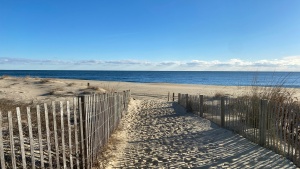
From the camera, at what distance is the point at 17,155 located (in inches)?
179

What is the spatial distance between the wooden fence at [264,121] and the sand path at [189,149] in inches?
8.9

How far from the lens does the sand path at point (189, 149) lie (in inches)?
238

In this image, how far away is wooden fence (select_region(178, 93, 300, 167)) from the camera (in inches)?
242

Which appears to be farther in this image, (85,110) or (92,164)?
(92,164)

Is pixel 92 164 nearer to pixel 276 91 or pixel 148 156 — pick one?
pixel 148 156

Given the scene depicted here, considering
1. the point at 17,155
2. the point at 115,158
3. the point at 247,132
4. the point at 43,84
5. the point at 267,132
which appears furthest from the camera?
the point at 43,84

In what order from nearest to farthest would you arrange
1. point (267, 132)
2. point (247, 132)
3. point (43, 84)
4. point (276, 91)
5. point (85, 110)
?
point (85, 110)
point (267, 132)
point (247, 132)
point (276, 91)
point (43, 84)

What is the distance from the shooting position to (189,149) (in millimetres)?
7215

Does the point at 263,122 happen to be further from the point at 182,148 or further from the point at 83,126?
the point at 83,126

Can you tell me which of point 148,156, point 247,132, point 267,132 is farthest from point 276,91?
point 148,156

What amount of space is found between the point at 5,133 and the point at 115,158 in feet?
9.01

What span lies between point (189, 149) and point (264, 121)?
2145 mm

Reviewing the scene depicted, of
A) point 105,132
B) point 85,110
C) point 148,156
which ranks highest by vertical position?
point 85,110

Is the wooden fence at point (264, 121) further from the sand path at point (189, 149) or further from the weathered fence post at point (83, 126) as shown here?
the weathered fence post at point (83, 126)
